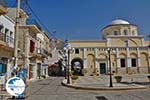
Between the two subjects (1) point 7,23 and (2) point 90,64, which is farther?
(2) point 90,64

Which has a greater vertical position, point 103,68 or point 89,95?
point 103,68

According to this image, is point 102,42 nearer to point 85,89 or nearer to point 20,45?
point 20,45

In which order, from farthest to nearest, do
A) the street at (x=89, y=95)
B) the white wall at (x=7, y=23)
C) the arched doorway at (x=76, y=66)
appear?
the arched doorway at (x=76, y=66)
the white wall at (x=7, y=23)
the street at (x=89, y=95)

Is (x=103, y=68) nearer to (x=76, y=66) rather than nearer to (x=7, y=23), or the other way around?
(x=76, y=66)

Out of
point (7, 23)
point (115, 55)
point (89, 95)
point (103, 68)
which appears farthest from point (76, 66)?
point (89, 95)

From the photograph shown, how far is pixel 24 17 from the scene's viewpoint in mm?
26391

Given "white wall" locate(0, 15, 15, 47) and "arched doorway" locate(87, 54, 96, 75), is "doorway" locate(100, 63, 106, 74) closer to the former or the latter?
"arched doorway" locate(87, 54, 96, 75)

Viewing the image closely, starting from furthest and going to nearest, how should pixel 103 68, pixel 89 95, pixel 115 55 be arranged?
pixel 103 68
pixel 115 55
pixel 89 95
